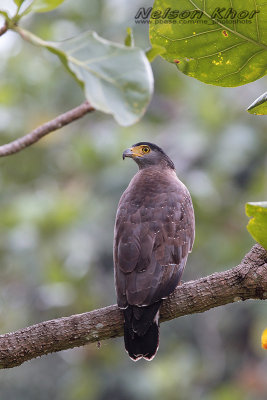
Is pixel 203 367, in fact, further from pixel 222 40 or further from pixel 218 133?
pixel 222 40

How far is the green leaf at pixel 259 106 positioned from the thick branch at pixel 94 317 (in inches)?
27.3

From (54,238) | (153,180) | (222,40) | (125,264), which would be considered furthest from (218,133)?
(222,40)

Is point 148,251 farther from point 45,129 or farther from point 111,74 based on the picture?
point 111,74

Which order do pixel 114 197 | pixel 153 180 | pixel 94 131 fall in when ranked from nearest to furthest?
pixel 153 180 < pixel 114 197 < pixel 94 131

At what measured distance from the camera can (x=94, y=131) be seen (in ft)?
28.1

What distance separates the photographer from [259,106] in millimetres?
2373

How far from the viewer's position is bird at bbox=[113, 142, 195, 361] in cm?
332

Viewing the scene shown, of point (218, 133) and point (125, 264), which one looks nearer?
point (125, 264)

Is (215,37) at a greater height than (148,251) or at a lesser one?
greater

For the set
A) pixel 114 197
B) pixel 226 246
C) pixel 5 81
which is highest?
pixel 5 81

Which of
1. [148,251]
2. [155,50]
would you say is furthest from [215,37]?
[148,251]

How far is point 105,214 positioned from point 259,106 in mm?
5262

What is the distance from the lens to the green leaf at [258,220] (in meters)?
2.00

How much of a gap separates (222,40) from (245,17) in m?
0.14
